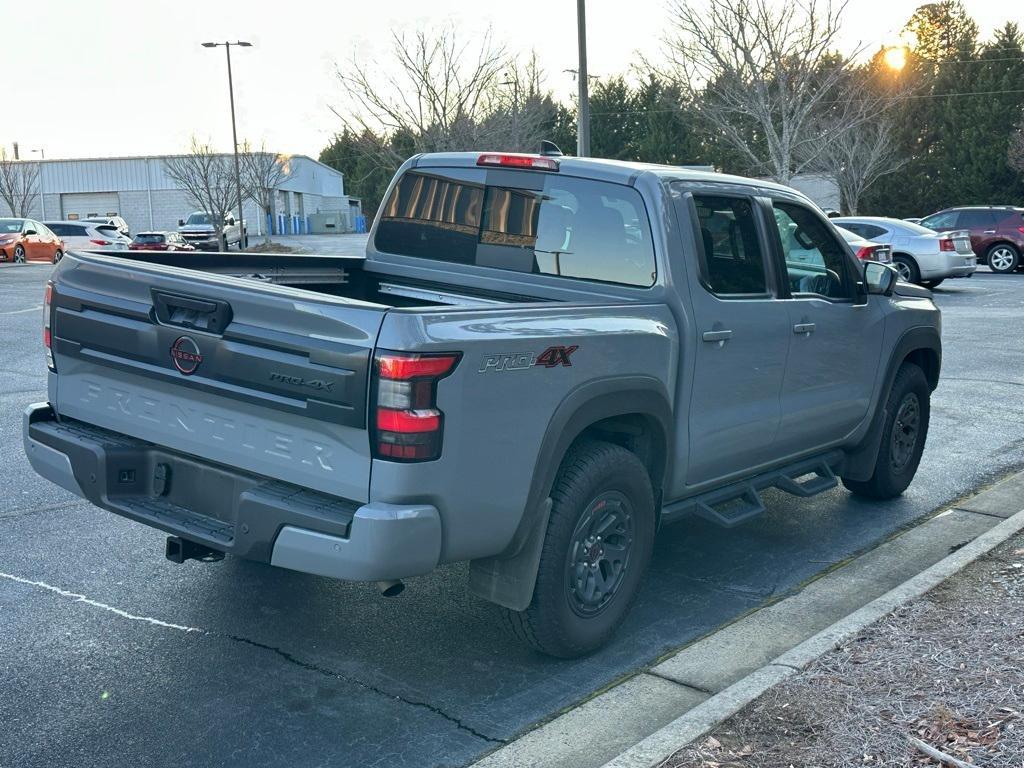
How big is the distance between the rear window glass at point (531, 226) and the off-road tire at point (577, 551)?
880mm

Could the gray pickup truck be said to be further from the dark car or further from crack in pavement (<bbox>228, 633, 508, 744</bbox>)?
the dark car

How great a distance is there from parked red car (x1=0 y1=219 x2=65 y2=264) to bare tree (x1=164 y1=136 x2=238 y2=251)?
958 centimetres

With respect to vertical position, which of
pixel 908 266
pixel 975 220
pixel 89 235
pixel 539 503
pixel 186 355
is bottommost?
pixel 908 266

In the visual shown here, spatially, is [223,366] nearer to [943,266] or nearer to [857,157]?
[943,266]

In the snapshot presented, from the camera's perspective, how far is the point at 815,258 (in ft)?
19.7

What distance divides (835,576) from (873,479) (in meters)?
1.46

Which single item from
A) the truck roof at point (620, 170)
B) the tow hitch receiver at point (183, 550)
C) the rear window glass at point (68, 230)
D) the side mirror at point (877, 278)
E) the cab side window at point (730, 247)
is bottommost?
the tow hitch receiver at point (183, 550)

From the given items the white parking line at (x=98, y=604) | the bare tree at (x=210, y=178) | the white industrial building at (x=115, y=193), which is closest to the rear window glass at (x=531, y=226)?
the white parking line at (x=98, y=604)

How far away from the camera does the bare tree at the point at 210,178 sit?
47.9m

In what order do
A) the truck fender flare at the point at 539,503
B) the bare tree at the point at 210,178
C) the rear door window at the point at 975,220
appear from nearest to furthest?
the truck fender flare at the point at 539,503 < the rear door window at the point at 975,220 < the bare tree at the point at 210,178

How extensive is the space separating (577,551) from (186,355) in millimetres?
1625

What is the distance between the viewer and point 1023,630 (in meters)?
4.39

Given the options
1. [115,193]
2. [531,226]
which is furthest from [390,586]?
[115,193]

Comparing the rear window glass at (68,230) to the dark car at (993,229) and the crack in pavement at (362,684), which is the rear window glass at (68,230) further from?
the crack in pavement at (362,684)
